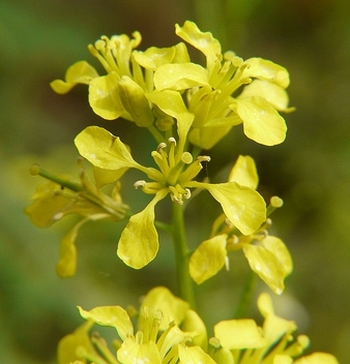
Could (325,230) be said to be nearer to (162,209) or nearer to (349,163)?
(349,163)

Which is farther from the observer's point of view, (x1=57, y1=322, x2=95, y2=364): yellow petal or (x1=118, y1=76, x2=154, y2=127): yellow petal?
(x1=57, y1=322, x2=95, y2=364): yellow petal

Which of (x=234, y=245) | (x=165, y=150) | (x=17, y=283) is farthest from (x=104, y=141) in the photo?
(x=17, y=283)

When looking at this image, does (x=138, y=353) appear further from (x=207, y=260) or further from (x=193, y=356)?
(x=207, y=260)

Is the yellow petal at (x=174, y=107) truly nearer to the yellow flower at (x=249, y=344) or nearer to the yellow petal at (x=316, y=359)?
the yellow flower at (x=249, y=344)

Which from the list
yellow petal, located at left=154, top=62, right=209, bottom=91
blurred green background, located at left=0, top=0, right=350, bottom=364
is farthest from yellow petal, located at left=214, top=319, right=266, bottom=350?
blurred green background, located at left=0, top=0, right=350, bottom=364

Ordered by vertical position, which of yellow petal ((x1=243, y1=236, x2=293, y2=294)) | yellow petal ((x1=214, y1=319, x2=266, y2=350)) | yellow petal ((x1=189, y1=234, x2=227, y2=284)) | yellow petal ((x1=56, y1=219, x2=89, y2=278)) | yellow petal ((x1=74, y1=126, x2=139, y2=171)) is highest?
yellow petal ((x1=74, y1=126, x2=139, y2=171))

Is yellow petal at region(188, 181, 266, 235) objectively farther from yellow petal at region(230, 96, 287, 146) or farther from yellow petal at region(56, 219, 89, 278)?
yellow petal at region(56, 219, 89, 278)

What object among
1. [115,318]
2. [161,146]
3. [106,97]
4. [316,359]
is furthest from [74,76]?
[316,359]
